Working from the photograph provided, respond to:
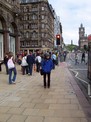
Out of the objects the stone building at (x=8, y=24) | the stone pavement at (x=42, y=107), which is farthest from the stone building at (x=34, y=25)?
the stone pavement at (x=42, y=107)

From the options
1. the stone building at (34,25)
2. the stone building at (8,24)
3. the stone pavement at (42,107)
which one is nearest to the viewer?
the stone pavement at (42,107)

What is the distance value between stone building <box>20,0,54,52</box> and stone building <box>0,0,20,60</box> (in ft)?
153

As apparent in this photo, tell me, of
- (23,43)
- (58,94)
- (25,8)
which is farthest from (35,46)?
(58,94)

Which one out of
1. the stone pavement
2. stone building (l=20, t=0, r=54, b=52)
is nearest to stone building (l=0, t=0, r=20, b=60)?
the stone pavement

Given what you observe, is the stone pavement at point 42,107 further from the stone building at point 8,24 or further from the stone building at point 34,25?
the stone building at point 34,25

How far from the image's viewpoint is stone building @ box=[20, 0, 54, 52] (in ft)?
288

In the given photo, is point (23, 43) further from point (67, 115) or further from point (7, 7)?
point (67, 115)

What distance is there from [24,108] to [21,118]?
1.18 m

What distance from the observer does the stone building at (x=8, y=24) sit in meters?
34.5

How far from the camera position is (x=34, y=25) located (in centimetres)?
8944

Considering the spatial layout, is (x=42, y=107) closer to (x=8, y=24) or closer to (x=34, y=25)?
(x=8, y=24)

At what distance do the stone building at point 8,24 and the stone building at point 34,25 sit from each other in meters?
46.8

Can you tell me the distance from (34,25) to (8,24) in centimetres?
5420

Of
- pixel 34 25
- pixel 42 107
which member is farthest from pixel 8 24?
pixel 34 25
